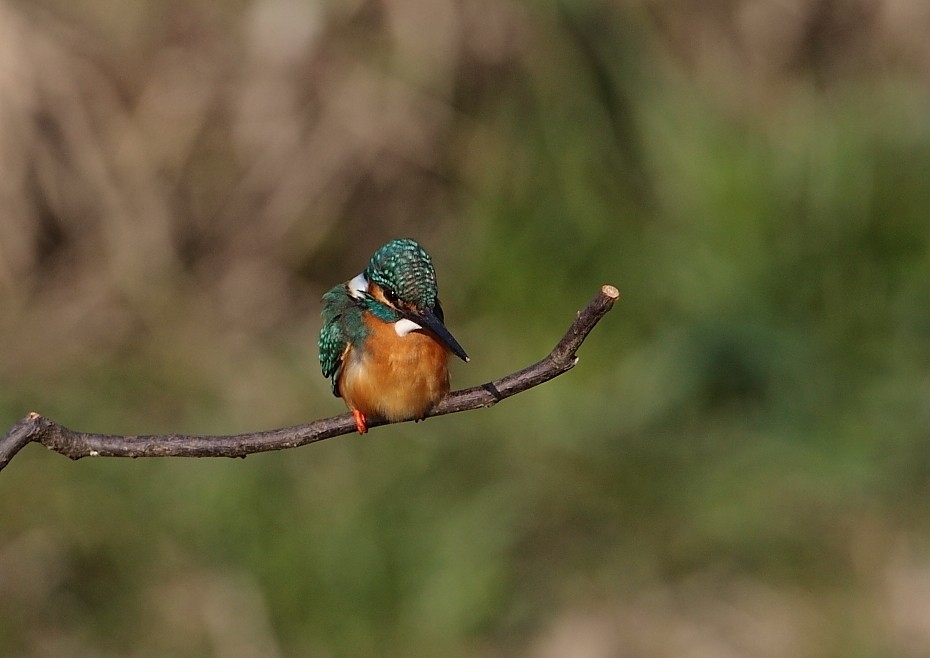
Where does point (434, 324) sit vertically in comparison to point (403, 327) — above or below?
below

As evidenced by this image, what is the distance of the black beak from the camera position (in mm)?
2143

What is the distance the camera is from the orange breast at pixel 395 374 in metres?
2.35

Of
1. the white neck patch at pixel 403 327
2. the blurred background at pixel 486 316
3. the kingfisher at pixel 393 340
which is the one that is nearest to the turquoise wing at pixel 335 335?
the kingfisher at pixel 393 340

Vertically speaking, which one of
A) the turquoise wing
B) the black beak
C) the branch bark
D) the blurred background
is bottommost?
the branch bark

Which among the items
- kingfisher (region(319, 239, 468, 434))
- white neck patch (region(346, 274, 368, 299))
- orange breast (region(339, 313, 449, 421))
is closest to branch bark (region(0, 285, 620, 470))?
kingfisher (region(319, 239, 468, 434))

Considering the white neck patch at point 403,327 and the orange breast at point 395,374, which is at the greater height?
the white neck patch at point 403,327

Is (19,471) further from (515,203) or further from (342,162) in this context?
(515,203)

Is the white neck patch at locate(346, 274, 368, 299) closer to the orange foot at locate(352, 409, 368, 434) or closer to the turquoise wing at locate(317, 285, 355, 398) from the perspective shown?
the turquoise wing at locate(317, 285, 355, 398)

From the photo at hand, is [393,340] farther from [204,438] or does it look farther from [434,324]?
[204,438]

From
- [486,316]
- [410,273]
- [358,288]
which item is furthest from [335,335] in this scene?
[486,316]

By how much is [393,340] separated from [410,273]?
21cm

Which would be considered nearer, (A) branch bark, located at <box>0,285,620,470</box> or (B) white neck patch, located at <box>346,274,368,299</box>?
(A) branch bark, located at <box>0,285,620,470</box>

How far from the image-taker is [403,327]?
2.43 m

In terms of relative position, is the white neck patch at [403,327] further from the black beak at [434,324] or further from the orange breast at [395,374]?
the black beak at [434,324]
